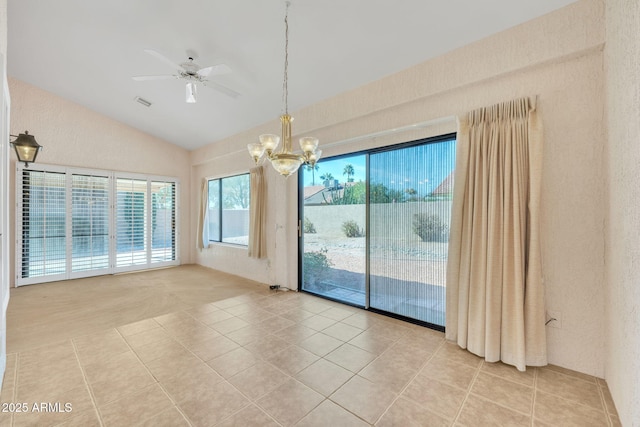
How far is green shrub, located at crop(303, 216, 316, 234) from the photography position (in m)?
4.54

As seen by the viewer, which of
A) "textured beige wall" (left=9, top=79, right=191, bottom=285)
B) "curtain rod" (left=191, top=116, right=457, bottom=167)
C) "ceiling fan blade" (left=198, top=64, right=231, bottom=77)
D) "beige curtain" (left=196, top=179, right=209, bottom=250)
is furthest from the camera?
"beige curtain" (left=196, top=179, right=209, bottom=250)

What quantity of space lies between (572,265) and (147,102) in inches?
250

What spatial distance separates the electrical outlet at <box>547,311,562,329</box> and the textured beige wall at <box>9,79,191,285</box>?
7248 mm

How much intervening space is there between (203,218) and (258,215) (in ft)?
7.20

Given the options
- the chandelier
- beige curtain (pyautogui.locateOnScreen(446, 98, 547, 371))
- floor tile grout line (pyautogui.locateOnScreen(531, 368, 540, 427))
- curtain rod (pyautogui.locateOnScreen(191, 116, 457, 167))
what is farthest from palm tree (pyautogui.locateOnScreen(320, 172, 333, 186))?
floor tile grout line (pyautogui.locateOnScreen(531, 368, 540, 427))

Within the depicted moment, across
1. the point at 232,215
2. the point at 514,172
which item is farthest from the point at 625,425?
the point at 232,215

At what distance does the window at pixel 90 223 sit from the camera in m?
4.97

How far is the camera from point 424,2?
91.4 inches

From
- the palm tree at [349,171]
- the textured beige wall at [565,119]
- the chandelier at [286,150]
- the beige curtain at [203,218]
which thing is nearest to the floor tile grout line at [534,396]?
the textured beige wall at [565,119]

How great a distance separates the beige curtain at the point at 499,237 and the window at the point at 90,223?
651 centimetres

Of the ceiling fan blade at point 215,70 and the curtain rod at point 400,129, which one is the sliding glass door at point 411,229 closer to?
the curtain rod at point 400,129

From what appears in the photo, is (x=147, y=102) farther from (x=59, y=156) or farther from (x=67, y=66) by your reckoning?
(x=59, y=156)

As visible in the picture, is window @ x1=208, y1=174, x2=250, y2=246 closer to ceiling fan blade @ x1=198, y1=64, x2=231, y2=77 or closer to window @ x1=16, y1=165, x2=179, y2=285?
window @ x1=16, y1=165, x2=179, y2=285

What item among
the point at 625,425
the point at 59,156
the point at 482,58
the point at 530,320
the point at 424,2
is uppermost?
the point at 424,2
